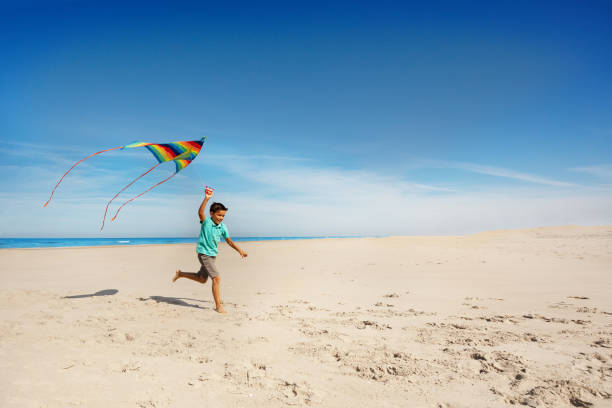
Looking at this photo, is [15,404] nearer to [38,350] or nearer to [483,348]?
[38,350]

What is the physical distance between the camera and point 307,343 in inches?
172

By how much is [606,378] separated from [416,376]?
1732 mm

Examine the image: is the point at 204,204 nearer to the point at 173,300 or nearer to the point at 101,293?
the point at 173,300

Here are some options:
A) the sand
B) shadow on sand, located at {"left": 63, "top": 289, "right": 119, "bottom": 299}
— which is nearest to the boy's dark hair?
the sand

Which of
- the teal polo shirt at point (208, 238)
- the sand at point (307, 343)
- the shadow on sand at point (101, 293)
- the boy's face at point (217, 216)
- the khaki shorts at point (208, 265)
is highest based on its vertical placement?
the boy's face at point (217, 216)

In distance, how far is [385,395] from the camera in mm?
3057

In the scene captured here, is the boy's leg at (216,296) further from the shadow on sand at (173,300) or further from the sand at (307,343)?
the shadow on sand at (173,300)

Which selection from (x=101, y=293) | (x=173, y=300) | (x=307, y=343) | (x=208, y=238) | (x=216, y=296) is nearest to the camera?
(x=307, y=343)

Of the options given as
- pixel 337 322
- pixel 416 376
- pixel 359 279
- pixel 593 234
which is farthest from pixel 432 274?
pixel 593 234

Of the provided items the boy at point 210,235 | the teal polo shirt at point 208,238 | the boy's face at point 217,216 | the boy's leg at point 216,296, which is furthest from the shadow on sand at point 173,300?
the boy's face at point 217,216

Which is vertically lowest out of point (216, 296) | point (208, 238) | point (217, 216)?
point (216, 296)

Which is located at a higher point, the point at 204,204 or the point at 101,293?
the point at 204,204

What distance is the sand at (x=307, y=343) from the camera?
304cm

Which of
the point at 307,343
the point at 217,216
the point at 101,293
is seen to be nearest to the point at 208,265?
the point at 217,216
